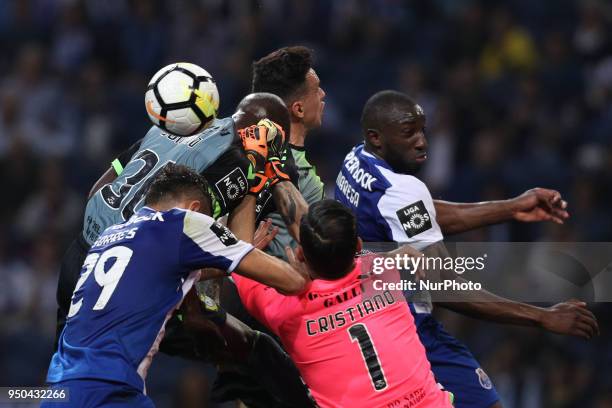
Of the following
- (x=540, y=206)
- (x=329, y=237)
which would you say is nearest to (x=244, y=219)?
(x=329, y=237)

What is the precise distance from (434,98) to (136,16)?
12.0 feet

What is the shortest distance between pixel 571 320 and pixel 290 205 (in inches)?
61.6

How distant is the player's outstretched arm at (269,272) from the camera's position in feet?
17.3

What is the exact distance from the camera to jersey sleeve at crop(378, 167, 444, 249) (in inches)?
247

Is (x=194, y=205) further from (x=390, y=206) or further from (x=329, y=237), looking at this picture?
(x=390, y=206)

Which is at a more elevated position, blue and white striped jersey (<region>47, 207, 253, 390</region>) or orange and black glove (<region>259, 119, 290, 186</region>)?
orange and black glove (<region>259, 119, 290, 186</region>)

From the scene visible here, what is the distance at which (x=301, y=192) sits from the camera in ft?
22.0

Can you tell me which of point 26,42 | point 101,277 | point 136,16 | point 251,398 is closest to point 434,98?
point 136,16

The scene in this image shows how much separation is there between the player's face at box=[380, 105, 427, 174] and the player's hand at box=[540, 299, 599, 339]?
119 centimetres

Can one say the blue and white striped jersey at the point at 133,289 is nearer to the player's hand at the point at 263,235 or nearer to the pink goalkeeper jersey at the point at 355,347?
the pink goalkeeper jersey at the point at 355,347

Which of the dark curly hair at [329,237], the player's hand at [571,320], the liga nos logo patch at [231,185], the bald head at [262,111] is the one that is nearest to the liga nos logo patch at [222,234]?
the dark curly hair at [329,237]

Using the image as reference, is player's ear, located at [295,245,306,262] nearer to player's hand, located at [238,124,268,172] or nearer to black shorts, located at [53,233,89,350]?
player's hand, located at [238,124,268,172]

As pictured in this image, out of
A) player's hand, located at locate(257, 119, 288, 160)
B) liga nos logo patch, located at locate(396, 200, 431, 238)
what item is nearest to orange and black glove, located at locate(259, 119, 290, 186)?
player's hand, located at locate(257, 119, 288, 160)

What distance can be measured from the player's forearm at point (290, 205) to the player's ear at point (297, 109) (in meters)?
0.99
